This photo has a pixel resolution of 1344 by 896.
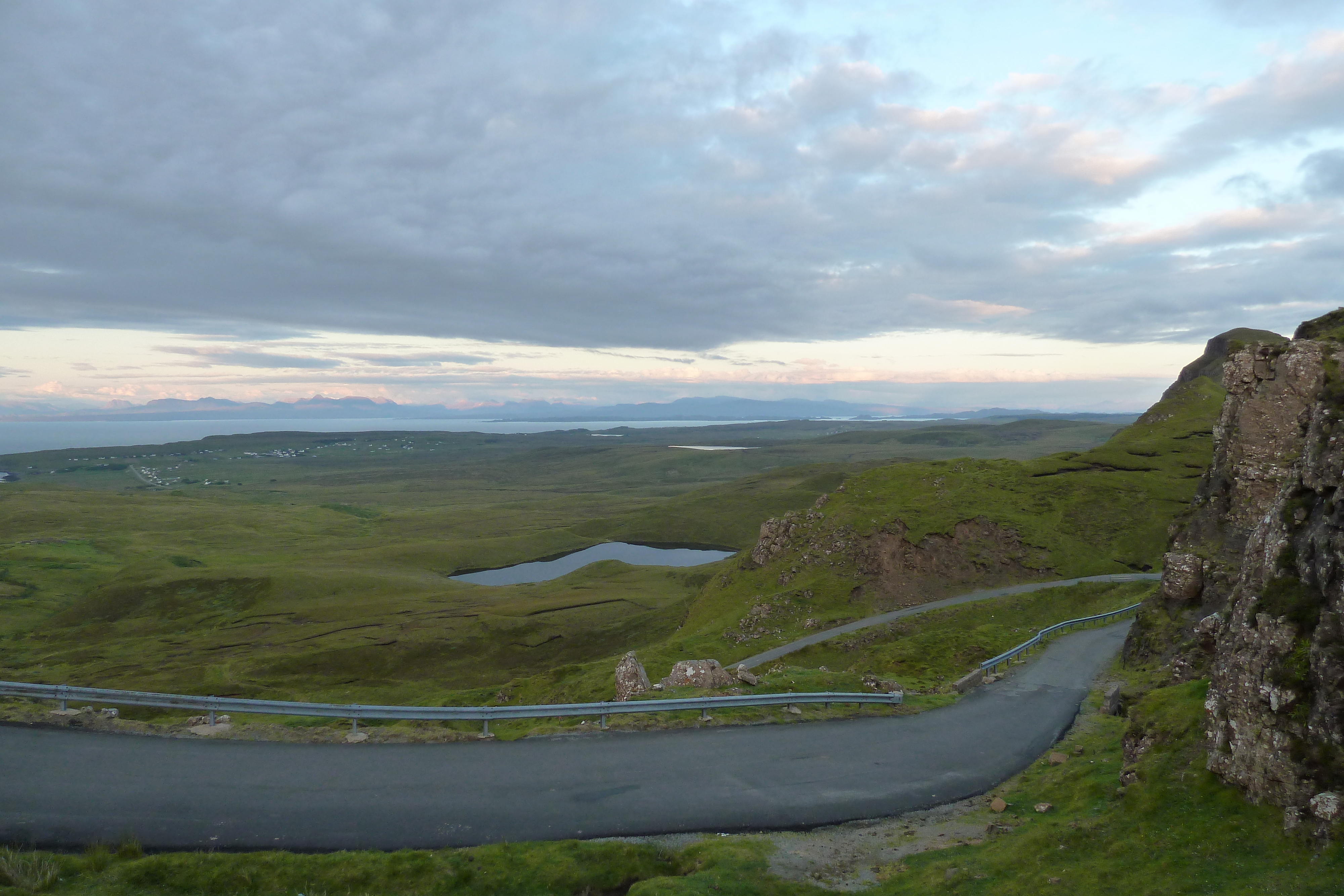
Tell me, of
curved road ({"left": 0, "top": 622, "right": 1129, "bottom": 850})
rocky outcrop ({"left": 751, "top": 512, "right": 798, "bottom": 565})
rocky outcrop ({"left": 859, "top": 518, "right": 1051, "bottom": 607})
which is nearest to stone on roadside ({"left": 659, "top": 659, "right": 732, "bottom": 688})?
curved road ({"left": 0, "top": 622, "right": 1129, "bottom": 850})

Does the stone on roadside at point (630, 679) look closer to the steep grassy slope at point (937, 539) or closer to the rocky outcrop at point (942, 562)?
the steep grassy slope at point (937, 539)

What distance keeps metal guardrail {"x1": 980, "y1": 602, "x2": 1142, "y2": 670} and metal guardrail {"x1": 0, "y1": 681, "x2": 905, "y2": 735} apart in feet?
73.2

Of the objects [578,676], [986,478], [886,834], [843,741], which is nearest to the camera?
[886,834]

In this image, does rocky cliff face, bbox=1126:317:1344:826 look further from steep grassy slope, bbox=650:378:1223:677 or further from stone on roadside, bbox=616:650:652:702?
steep grassy slope, bbox=650:378:1223:677

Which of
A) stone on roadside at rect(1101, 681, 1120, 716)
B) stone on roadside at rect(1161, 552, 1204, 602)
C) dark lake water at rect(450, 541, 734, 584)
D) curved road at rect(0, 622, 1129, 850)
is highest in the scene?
stone on roadside at rect(1161, 552, 1204, 602)

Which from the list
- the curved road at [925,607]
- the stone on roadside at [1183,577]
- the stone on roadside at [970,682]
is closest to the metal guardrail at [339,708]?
the stone on roadside at [970,682]

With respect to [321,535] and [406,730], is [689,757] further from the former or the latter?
[321,535]

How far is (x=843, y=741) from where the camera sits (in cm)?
2642

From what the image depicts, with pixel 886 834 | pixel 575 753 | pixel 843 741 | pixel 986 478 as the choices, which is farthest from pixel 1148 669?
pixel 986 478

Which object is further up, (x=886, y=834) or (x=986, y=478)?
(x=986, y=478)

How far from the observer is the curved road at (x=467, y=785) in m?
17.6

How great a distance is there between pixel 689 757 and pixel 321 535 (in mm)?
200082

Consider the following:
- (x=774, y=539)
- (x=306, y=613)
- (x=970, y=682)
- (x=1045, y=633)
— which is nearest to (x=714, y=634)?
(x=774, y=539)

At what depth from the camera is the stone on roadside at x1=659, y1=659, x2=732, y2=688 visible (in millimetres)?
34312
